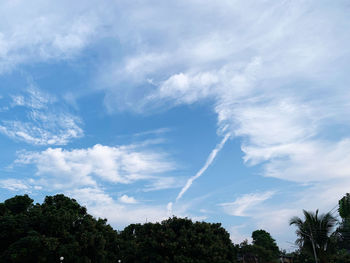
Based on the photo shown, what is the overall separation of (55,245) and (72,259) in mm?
2363

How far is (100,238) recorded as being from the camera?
28891 mm

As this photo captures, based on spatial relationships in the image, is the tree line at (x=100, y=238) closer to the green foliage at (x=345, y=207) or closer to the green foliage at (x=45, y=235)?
the green foliage at (x=45, y=235)

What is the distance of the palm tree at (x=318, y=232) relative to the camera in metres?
21.0

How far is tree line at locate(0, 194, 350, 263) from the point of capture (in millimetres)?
22203

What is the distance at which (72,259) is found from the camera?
26.1m

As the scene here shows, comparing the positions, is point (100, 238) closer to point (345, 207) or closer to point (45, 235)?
point (45, 235)

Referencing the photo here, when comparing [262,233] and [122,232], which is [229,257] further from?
[262,233]

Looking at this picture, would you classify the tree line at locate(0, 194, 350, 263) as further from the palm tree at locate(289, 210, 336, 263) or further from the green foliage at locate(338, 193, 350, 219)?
the green foliage at locate(338, 193, 350, 219)

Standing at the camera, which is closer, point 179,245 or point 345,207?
point 179,245

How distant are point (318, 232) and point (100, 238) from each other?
63.1 feet

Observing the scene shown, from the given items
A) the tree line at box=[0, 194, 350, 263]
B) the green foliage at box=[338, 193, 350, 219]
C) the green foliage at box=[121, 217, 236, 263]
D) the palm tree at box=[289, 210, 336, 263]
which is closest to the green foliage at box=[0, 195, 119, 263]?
the tree line at box=[0, 194, 350, 263]

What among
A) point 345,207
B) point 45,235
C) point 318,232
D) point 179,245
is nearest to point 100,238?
point 45,235

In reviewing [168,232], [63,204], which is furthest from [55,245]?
[168,232]

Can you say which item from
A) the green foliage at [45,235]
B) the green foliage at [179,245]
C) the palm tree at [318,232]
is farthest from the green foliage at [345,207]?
the green foliage at [45,235]
